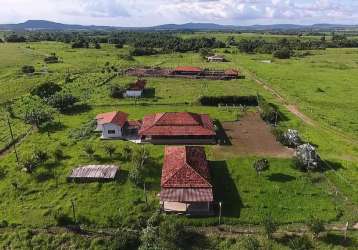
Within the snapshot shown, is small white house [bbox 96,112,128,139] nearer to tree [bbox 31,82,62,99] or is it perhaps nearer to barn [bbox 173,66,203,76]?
Result: tree [bbox 31,82,62,99]

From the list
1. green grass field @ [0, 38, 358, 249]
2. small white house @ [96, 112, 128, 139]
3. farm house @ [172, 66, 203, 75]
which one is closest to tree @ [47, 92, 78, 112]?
green grass field @ [0, 38, 358, 249]

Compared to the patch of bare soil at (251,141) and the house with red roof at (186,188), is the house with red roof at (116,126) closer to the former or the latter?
the patch of bare soil at (251,141)

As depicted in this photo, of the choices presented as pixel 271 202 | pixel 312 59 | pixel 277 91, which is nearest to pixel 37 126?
pixel 271 202

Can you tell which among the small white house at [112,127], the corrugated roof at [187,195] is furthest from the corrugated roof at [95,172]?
the small white house at [112,127]

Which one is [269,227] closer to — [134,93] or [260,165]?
[260,165]

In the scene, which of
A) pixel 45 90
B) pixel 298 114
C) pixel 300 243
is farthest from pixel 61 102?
pixel 300 243

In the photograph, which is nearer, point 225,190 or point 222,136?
point 225,190
